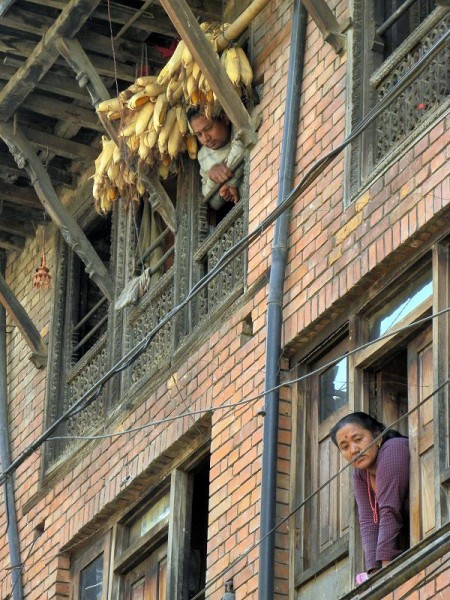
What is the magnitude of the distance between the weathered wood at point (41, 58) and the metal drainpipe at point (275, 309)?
198cm

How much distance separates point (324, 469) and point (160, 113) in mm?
3715

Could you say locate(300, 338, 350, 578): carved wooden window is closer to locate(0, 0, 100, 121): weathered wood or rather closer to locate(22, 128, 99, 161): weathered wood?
locate(0, 0, 100, 121): weathered wood

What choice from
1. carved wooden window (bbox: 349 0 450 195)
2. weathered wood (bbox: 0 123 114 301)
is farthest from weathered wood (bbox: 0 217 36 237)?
carved wooden window (bbox: 349 0 450 195)

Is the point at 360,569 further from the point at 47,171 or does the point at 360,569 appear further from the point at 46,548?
the point at 47,171

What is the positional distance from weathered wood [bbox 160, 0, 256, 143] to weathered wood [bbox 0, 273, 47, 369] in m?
3.88

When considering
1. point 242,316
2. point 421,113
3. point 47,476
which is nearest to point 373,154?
point 421,113

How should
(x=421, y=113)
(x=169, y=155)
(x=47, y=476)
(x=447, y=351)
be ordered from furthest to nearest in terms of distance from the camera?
1. (x=47, y=476)
2. (x=169, y=155)
3. (x=421, y=113)
4. (x=447, y=351)

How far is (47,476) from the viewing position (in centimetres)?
1644

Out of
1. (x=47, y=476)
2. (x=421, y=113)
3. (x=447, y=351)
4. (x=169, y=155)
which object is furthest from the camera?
(x=47, y=476)

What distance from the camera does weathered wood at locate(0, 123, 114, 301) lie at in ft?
53.9

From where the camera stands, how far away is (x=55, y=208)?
16516mm

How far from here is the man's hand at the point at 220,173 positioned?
48.5ft

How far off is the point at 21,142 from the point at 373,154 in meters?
4.63

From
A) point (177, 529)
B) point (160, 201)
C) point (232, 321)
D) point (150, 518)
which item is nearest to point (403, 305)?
point (232, 321)
